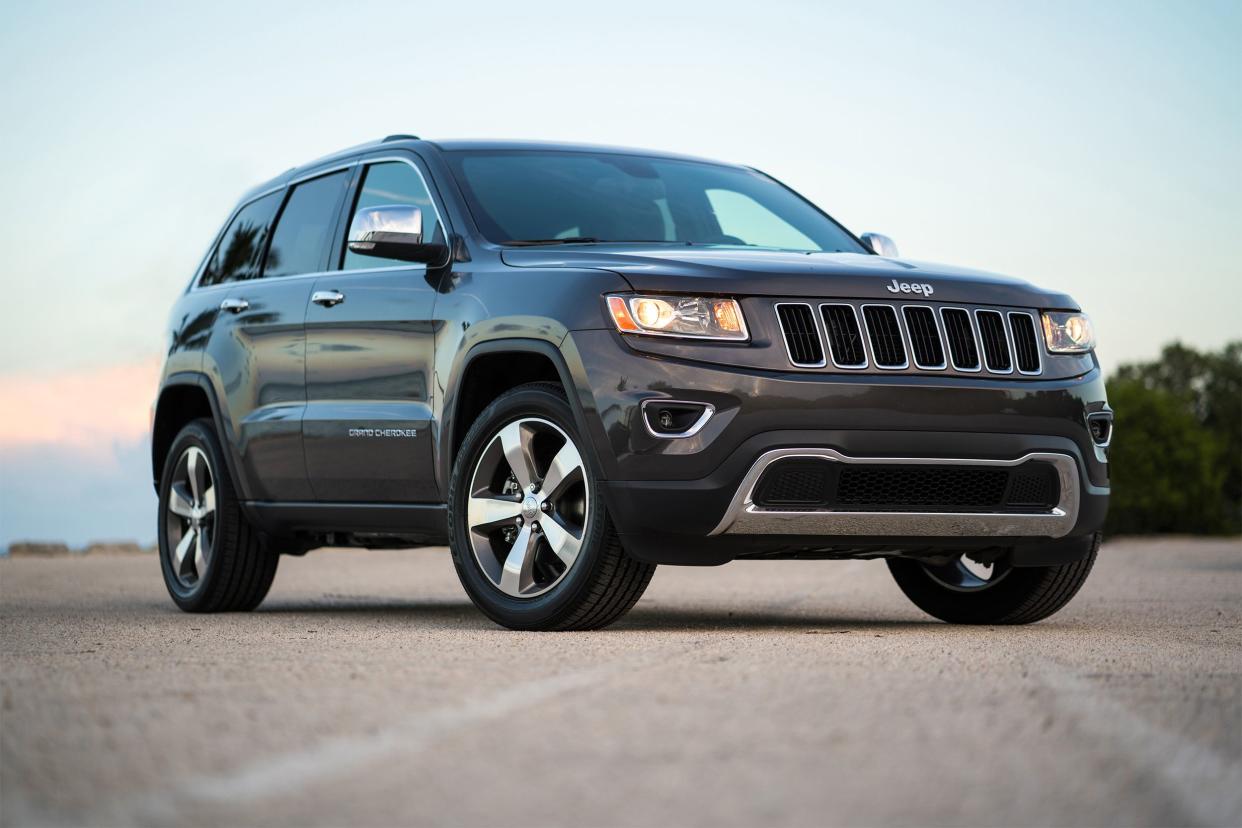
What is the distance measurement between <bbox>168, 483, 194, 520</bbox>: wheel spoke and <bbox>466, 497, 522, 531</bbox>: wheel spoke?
2.85 m

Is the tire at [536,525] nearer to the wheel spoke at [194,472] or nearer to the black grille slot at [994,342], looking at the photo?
the black grille slot at [994,342]

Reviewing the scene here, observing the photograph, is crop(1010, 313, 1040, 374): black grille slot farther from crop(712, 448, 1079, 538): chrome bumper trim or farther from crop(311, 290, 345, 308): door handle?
crop(311, 290, 345, 308): door handle

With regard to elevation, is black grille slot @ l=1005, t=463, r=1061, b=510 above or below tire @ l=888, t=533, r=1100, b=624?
above

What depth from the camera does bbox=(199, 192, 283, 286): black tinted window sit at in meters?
9.28

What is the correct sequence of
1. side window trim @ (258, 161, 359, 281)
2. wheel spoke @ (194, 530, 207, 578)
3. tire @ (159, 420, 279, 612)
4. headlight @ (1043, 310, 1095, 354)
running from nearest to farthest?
1. headlight @ (1043, 310, 1095, 354)
2. side window trim @ (258, 161, 359, 281)
3. tire @ (159, 420, 279, 612)
4. wheel spoke @ (194, 530, 207, 578)

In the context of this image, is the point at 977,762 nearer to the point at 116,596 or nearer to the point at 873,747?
the point at 873,747

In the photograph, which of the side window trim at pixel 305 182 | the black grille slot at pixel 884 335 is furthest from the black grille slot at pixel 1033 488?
the side window trim at pixel 305 182

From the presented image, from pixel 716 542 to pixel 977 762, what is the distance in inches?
113

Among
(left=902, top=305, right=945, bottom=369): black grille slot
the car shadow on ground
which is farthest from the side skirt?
(left=902, top=305, right=945, bottom=369): black grille slot

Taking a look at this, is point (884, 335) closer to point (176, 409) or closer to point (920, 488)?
point (920, 488)

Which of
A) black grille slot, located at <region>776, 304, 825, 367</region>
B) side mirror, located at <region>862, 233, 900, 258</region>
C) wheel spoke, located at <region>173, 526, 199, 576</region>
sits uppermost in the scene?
side mirror, located at <region>862, 233, 900, 258</region>

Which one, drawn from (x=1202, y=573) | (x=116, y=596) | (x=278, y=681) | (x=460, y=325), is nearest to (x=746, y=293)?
(x=460, y=325)

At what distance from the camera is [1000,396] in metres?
6.82

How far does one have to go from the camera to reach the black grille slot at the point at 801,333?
6.52m
